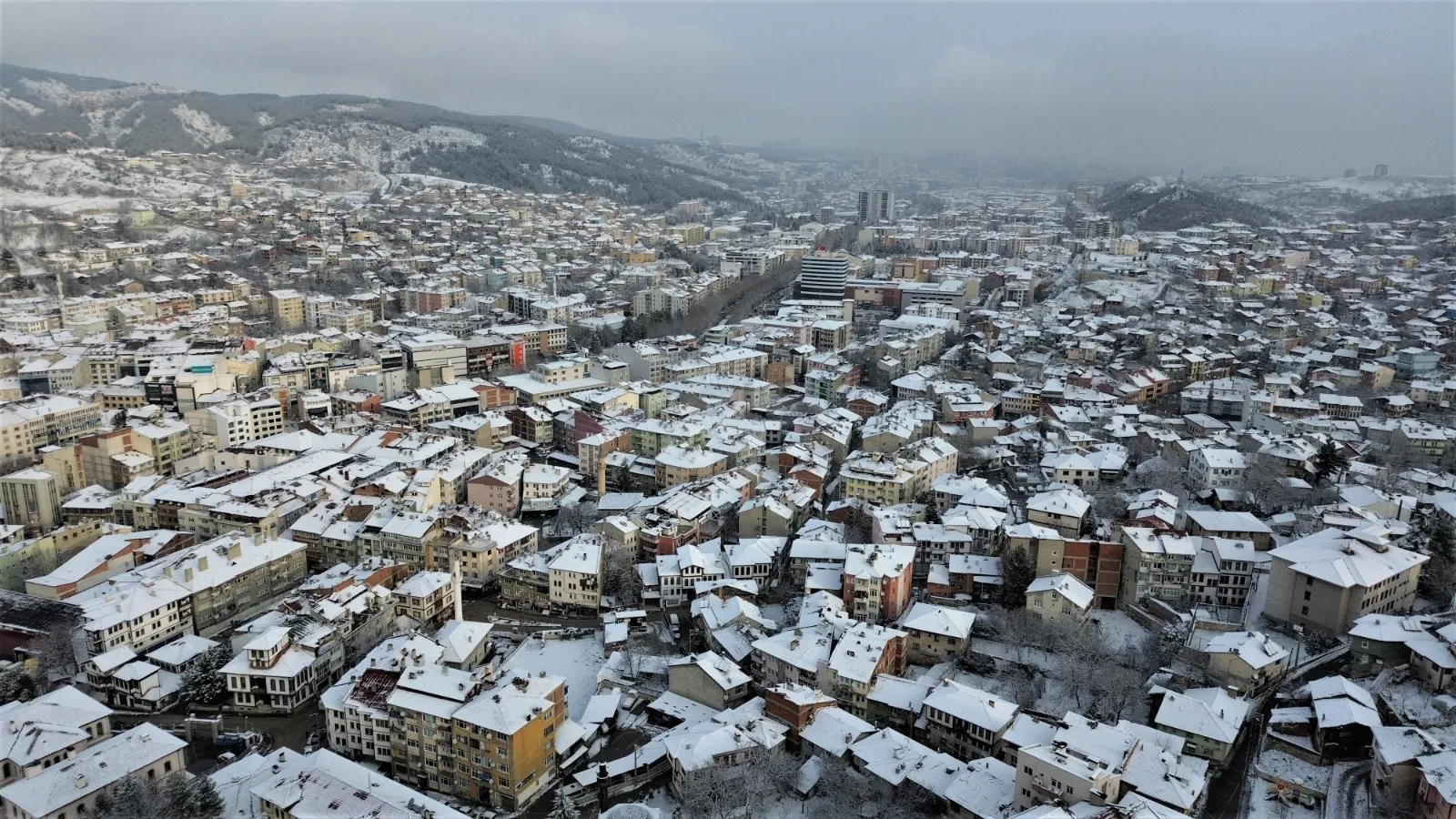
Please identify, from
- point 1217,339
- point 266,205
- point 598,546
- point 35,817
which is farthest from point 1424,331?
point 266,205

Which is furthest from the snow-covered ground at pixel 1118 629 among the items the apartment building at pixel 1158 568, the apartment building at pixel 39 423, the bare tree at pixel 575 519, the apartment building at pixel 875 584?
the apartment building at pixel 39 423

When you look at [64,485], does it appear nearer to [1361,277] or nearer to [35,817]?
[35,817]

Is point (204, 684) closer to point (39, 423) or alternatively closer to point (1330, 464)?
point (39, 423)

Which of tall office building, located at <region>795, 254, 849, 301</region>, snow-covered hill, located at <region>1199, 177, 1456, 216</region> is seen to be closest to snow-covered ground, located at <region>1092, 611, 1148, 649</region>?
tall office building, located at <region>795, 254, 849, 301</region>

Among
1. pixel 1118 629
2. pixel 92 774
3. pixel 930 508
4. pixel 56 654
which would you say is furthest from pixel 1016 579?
pixel 56 654

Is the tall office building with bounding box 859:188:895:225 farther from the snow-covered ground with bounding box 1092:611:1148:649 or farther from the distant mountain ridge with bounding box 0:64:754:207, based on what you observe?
the snow-covered ground with bounding box 1092:611:1148:649

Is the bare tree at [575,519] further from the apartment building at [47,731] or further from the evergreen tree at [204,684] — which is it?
the apartment building at [47,731]
